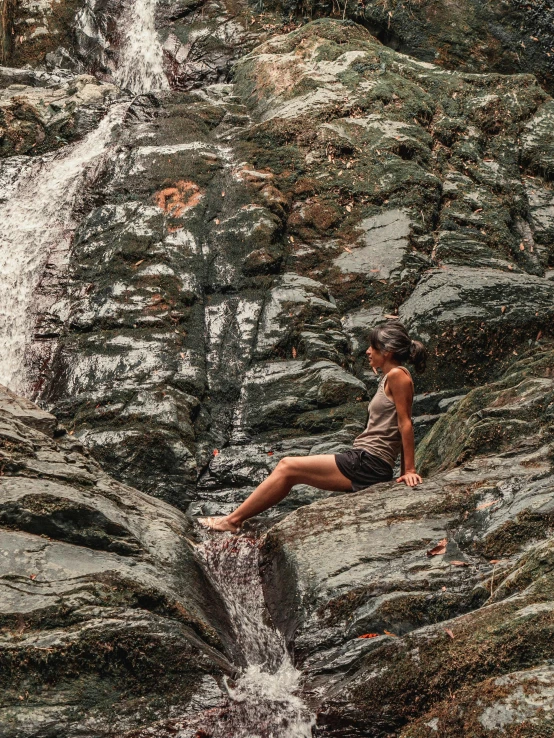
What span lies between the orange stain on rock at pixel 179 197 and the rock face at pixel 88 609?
202 inches

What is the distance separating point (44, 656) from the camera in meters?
3.67

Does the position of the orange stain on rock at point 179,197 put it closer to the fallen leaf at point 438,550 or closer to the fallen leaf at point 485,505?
the fallen leaf at point 485,505

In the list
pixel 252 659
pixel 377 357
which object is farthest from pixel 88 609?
pixel 377 357

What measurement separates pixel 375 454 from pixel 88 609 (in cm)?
265

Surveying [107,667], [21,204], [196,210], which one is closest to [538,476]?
[107,667]

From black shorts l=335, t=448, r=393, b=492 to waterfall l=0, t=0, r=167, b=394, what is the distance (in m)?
4.31

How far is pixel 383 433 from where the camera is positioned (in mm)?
5973

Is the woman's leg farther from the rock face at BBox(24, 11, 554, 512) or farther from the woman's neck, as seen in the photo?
the rock face at BBox(24, 11, 554, 512)

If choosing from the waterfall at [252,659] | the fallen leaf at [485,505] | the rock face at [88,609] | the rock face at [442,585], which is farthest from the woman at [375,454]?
the rock face at [88,609]

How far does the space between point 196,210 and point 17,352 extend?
2.74m

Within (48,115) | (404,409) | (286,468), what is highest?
(48,115)

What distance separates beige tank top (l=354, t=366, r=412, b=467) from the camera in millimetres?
5957

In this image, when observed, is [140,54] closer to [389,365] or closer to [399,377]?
[389,365]

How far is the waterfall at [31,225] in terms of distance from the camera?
30.1 feet
